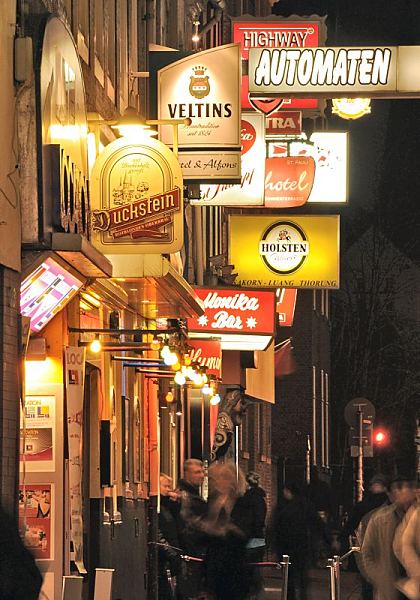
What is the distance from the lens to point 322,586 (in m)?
26.1

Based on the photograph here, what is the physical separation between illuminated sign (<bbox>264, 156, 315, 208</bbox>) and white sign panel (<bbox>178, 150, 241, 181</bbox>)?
812 centimetres

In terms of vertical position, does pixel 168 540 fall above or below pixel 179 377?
below

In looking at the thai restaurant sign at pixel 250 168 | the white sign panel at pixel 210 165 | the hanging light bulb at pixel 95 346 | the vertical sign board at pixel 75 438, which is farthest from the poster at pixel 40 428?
the thai restaurant sign at pixel 250 168

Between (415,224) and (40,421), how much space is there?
4202 cm

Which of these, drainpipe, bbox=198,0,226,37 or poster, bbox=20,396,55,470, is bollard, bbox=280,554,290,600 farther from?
drainpipe, bbox=198,0,226,37

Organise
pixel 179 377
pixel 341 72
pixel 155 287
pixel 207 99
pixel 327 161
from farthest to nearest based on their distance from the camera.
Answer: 1. pixel 327 161
2. pixel 179 377
3. pixel 341 72
4. pixel 207 99
5. pixel 155 287

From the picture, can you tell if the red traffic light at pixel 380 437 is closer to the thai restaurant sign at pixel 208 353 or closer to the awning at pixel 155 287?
the thai restaurant sign at pixel 208 353

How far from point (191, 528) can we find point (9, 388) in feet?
19.1

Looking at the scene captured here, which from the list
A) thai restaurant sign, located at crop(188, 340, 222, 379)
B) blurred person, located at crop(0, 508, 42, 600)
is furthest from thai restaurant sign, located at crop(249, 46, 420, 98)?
blurred person, located at crop(0, 508, 42, 600)

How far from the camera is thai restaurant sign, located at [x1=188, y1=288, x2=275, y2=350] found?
22000mm

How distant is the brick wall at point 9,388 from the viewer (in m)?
10.6

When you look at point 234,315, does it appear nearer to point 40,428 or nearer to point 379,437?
point 40,428

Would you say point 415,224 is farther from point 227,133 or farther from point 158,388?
point 227,133

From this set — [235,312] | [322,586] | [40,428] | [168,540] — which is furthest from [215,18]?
[40,428]
